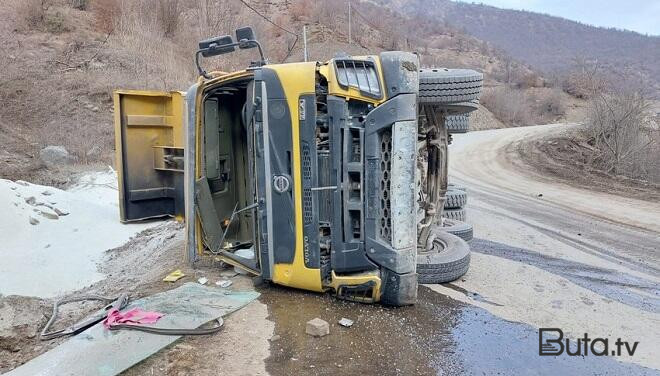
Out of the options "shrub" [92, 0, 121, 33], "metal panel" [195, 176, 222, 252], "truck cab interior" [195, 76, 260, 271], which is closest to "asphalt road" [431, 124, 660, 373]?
"truck cab interior" [195, 76, 260, 271]

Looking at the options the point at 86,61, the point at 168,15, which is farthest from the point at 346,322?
the point at 168,15

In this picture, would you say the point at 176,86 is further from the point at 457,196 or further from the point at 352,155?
the point at 352,155

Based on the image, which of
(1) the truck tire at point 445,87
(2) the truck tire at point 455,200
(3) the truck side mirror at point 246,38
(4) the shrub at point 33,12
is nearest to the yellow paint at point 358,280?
(1) the truck tire at point 445,87

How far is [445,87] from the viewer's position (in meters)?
3.66

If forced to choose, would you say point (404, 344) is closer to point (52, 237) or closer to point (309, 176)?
point (309, 176)

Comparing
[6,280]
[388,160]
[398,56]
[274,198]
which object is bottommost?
[6,280]

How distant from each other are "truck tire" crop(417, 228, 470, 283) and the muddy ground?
86 millimetres

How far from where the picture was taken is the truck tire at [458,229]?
5556mm

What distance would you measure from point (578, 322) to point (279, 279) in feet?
6.79

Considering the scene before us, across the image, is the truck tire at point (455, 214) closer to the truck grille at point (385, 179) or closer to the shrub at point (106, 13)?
the truck grille at point (385, 179)

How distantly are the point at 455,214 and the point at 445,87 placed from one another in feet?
9.64

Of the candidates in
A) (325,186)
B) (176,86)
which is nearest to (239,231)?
(325,186)

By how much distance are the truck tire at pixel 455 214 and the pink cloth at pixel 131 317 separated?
4018mm

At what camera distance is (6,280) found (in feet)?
15.7
